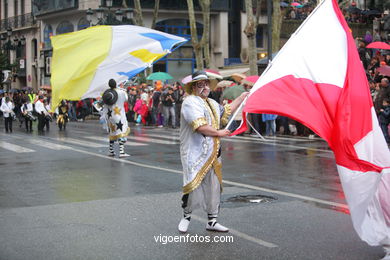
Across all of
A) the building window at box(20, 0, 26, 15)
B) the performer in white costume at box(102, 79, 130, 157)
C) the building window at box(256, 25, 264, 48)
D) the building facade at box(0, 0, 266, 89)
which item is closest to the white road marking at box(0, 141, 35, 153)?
the performer in white costume at box(102, 79, 130, 157)

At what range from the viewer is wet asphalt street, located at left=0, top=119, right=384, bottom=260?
655cm

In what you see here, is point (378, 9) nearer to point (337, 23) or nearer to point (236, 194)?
point (236, 194)

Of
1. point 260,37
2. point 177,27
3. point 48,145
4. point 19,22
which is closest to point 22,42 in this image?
point 19,22

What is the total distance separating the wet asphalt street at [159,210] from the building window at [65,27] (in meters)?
36.0

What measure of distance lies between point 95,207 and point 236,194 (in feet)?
7.06

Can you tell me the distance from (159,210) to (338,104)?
Result: 3148 millimetres

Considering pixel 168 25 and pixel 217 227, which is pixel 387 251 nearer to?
pixel 217 227

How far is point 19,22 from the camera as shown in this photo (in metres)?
59.2

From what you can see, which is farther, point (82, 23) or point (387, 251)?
point (82, 23)

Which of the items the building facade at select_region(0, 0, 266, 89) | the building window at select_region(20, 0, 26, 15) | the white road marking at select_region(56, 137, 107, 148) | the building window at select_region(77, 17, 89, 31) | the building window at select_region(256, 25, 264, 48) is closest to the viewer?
the white road marking at select_region(56, 137, 107, 148)

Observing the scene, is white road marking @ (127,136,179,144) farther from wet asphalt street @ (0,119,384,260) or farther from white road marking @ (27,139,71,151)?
wet asphalt street @ (0,119,384,260)

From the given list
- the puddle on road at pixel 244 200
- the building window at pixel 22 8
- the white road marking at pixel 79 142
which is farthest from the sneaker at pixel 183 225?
the building window at pixel 22 8

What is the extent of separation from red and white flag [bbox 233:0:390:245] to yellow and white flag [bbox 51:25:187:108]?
511 cm

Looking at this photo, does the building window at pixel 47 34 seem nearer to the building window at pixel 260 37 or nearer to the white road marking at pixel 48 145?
the building window at pixel 260 37
